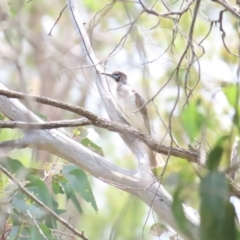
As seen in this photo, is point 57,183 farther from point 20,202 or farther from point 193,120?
point 193,120

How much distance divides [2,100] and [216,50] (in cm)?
357

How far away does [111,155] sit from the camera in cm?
568

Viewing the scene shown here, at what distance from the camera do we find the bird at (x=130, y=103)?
2.64 metres

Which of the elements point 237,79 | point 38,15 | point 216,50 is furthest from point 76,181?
point 38,15

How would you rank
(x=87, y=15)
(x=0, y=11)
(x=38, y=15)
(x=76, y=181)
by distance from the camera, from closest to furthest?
1. (x=0, y=11)
2. (x=76, y=181)
3. (x=87, y=15)
4. (x=38, y=15)

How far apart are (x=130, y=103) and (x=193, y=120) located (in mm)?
1838

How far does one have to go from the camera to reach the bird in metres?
2.64

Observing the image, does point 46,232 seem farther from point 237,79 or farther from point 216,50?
point 216,50

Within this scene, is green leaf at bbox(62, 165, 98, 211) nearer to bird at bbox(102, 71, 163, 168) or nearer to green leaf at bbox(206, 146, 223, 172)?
bird at bbox(102, 71, 163, 168)

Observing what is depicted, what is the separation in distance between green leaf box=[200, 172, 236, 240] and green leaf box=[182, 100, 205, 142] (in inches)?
3.9

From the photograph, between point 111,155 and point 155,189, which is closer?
point 155,189

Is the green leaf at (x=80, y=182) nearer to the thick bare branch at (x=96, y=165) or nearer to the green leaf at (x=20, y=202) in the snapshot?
the thick bare branch at (x=96, y=165)

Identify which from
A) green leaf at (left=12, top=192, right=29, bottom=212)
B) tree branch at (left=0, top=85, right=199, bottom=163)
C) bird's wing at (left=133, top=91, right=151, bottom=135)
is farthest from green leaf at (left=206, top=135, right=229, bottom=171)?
bird's wing at (left=133, top=91, right=151, bottom=135)

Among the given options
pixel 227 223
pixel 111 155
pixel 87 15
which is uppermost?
pixel 87 15
